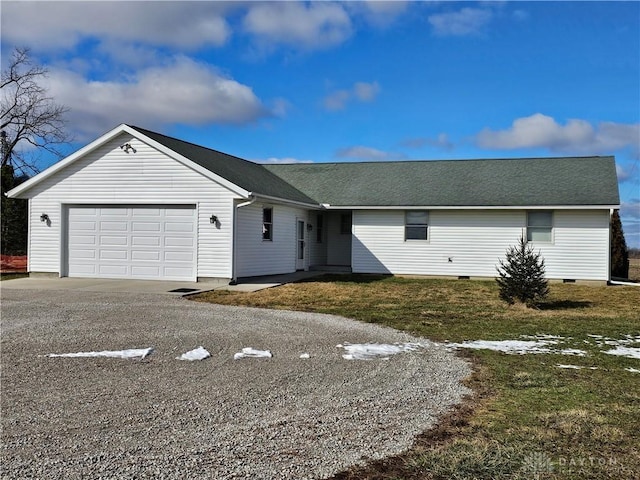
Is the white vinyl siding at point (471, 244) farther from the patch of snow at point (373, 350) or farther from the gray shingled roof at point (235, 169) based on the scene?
the patch of snow at point (373, 350)

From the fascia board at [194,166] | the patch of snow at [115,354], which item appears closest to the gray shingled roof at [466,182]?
the fascia board at [194,166]

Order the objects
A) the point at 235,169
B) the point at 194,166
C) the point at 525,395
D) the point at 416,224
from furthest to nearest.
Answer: the point at 416,224, the point at 235,169, the point at 194,166, the point at 525,395

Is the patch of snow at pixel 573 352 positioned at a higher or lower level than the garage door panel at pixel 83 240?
lower

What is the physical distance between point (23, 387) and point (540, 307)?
10535 millimetres

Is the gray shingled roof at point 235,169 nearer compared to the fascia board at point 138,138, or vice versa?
the fascia board at point 138,138

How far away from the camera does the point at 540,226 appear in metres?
19.5

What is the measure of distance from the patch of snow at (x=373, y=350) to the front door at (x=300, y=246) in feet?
42.3

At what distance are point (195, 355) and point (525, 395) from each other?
410cm

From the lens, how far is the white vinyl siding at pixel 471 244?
18.9 metres

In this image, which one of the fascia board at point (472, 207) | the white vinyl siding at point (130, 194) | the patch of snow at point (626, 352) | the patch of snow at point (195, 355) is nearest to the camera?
the patch of snow at point (195, 355)

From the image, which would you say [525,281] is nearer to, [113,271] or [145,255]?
[145,255]

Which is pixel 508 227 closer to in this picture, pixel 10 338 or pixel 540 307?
pixel 540 307

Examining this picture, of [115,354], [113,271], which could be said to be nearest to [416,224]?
[113,271]

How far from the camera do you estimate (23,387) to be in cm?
599
